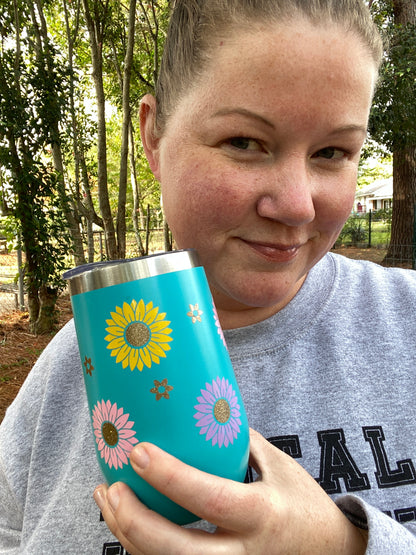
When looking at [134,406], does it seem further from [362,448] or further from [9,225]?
[9,225]

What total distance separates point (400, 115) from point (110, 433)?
9809 millimetres

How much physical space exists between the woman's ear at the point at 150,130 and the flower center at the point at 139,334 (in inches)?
26.1

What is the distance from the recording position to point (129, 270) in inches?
33.3

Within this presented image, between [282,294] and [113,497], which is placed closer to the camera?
[113,497]

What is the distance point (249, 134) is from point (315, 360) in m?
0.63

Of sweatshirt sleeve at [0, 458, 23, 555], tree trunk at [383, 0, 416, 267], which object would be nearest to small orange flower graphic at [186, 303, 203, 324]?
sweatshirt sleeve at [0, 458, 23, 555]

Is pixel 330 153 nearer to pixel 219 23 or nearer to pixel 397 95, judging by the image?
pixel 219 23

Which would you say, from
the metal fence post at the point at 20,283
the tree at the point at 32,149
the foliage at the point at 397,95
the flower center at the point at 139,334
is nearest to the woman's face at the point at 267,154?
the flower center at the point at 139,334

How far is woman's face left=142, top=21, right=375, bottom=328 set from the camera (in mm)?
1018

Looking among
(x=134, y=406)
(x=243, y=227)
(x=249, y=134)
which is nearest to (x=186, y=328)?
(x=134, y=406)

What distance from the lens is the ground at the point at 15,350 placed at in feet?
19.4

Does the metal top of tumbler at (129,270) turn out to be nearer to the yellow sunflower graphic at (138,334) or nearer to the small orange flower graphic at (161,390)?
the yellow sunflower graphic at (138,334)

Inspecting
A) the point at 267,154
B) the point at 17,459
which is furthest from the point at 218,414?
the point at 17,459

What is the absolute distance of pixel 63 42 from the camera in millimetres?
14703
